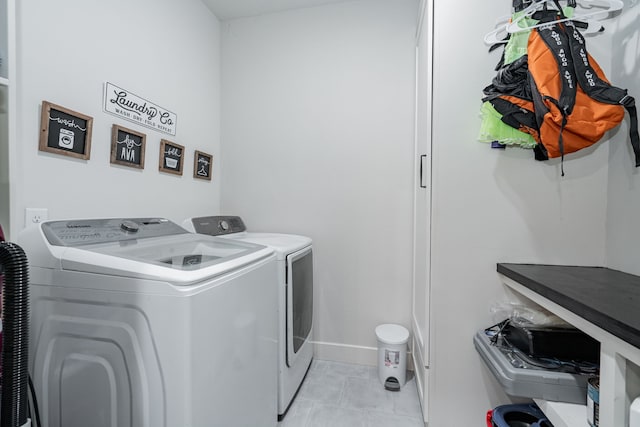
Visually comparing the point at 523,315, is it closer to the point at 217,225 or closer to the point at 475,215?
the point at 475,215

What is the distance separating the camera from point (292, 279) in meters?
1.73

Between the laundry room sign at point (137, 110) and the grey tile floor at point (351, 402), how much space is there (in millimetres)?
2015

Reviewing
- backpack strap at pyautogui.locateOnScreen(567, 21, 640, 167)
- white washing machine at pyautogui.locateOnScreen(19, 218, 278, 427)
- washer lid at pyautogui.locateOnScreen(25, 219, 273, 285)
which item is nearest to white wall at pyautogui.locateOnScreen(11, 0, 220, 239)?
washer lid at pyautogui.locateOnScreen(25, 219, 273, 285)

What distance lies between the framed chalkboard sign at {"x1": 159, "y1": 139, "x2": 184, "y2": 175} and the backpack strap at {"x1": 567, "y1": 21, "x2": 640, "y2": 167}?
2.24m

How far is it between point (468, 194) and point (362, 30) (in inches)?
65.1

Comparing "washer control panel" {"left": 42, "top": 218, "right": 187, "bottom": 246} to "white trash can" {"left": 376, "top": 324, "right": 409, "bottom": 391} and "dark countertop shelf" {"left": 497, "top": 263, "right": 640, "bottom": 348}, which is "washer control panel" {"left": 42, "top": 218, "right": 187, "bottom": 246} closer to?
"white trash can" {"left": 376, "top": 324, "right": 409, "bottom": 391}

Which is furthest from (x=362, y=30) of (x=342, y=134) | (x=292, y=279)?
(x=292, y=279)

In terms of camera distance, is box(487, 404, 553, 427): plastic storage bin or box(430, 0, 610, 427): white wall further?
box(430, 0, 610, 427): white wall

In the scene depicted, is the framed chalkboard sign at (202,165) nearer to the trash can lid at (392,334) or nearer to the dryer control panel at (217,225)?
the dryer control panel at (217,225)

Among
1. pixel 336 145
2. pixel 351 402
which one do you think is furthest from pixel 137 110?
pixel 351 402

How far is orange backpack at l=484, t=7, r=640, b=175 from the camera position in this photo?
1.09 m

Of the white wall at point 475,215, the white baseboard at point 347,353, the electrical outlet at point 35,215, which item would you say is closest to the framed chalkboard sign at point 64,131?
the electrical outlet at point 35,215

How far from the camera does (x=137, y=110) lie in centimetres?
170

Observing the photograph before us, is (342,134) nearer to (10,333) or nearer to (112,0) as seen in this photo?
(112,0)
